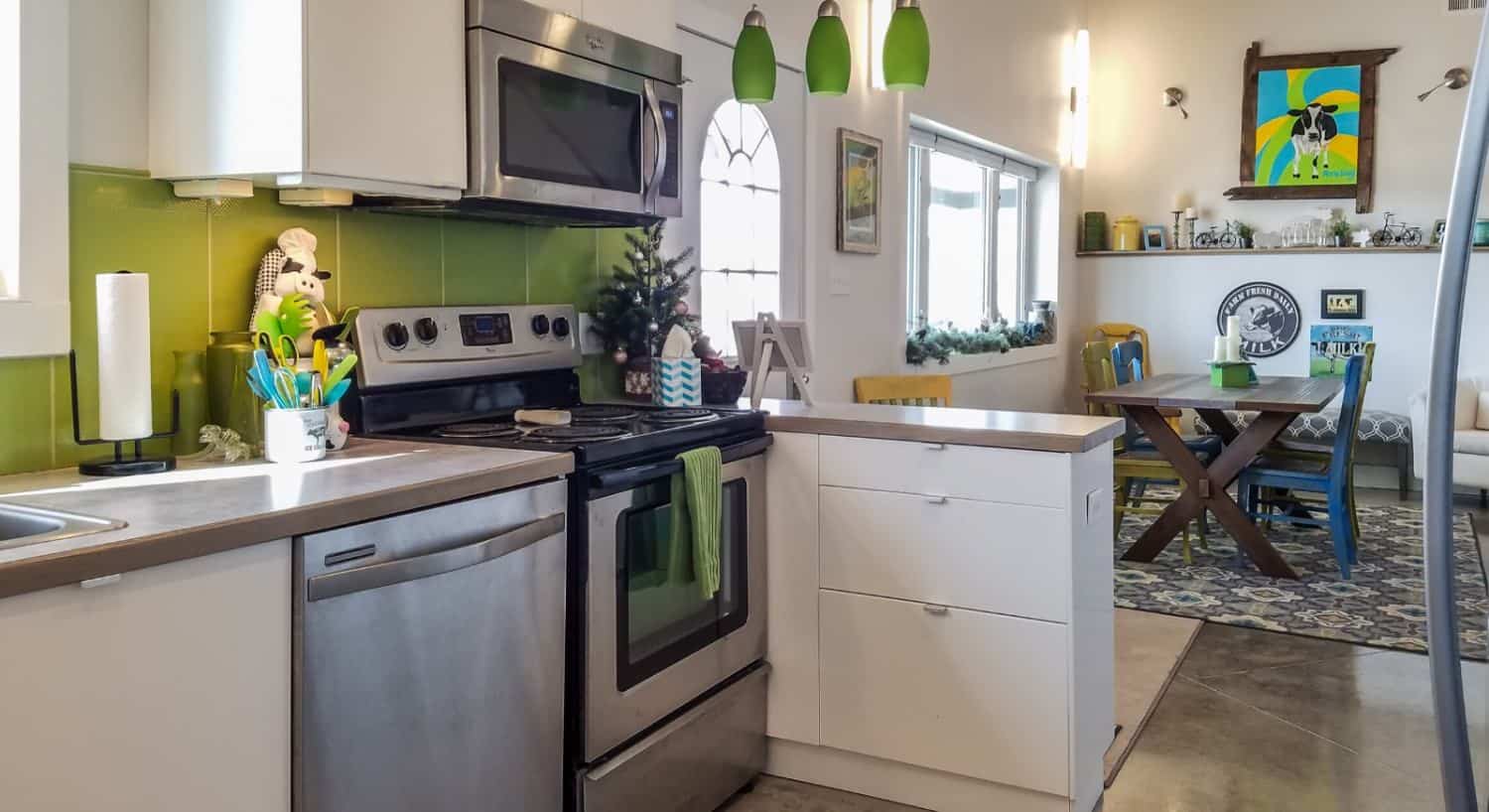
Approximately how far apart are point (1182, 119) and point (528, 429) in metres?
6.63

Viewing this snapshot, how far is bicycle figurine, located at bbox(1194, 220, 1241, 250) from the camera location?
764 cm

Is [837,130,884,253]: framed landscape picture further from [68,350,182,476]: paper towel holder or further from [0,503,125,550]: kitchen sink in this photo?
[0,503,125,550]: kitchen sink

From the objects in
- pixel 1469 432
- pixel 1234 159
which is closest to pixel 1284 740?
pixel 1469 432

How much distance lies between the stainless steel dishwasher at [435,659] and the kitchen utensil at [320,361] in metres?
0.45

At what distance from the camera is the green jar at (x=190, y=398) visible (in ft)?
6.91

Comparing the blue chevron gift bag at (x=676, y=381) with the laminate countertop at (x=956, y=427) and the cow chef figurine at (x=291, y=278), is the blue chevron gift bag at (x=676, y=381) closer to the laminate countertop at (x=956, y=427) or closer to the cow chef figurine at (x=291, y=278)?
the laminate countertop at (x=956, y=427)

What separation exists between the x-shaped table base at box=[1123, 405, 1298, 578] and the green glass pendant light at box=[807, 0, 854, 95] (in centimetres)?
269

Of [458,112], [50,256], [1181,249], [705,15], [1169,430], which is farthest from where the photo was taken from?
[1181,249]

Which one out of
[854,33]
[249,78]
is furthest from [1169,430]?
[249,78]

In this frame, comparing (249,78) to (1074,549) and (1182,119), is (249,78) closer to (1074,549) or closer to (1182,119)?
(1074,549)

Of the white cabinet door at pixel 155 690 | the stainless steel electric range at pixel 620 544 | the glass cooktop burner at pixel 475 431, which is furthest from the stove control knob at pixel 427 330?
the white cabinet door at pixel 155 690

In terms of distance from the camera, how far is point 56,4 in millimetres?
1889

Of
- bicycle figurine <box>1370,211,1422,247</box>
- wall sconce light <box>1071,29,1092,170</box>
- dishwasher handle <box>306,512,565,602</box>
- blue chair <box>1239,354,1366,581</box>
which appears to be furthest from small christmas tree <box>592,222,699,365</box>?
bicycle figurine <box>1370,211,1422,247</box>

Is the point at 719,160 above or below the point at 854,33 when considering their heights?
below
